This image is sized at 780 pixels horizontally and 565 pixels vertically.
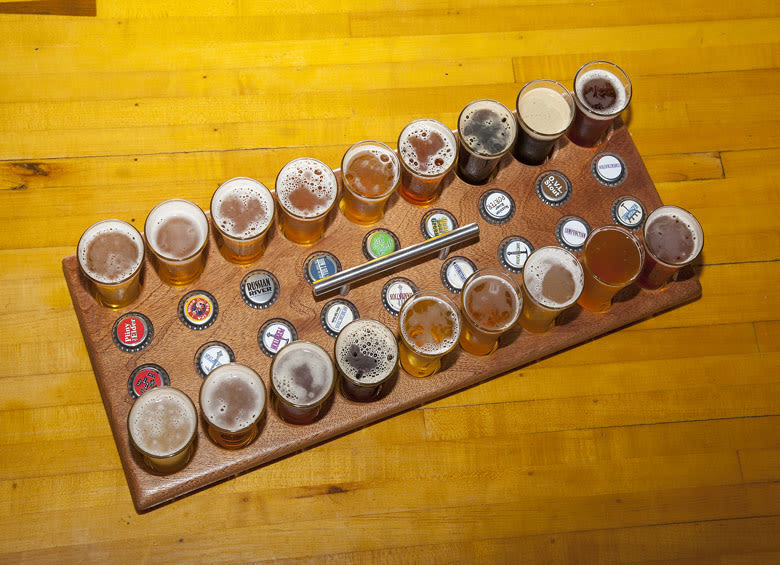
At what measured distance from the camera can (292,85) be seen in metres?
2.71

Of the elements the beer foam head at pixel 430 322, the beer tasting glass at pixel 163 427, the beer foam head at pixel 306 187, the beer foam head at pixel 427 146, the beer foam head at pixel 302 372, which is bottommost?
the beer tasting glass at pixel 163 427

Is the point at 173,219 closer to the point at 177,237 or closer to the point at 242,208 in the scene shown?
the point at 177,237

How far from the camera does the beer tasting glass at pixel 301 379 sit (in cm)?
196

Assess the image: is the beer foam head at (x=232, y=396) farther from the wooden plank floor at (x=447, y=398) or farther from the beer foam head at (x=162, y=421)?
the wooden plank floor at (x=447, y=398)

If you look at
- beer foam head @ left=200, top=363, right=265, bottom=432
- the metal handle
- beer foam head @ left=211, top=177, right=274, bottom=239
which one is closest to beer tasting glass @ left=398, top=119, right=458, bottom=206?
the metal handle

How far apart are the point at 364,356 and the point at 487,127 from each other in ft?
2.52

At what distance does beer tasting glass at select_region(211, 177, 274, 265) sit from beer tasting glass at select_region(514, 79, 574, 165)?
76cm

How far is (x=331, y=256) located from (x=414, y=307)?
28cm

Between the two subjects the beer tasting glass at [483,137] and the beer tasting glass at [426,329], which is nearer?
the beer tasting glass at [426,329]

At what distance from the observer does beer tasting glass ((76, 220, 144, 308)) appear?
2.00 meters

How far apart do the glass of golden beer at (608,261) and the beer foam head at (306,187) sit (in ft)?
2.38

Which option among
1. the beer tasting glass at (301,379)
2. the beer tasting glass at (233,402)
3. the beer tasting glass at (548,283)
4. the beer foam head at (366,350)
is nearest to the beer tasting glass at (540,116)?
the beer tasting glass at (548,283)

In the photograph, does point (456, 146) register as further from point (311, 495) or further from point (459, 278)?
point (311, 495)

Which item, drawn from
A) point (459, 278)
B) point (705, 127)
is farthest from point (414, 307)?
point (705, 127)
